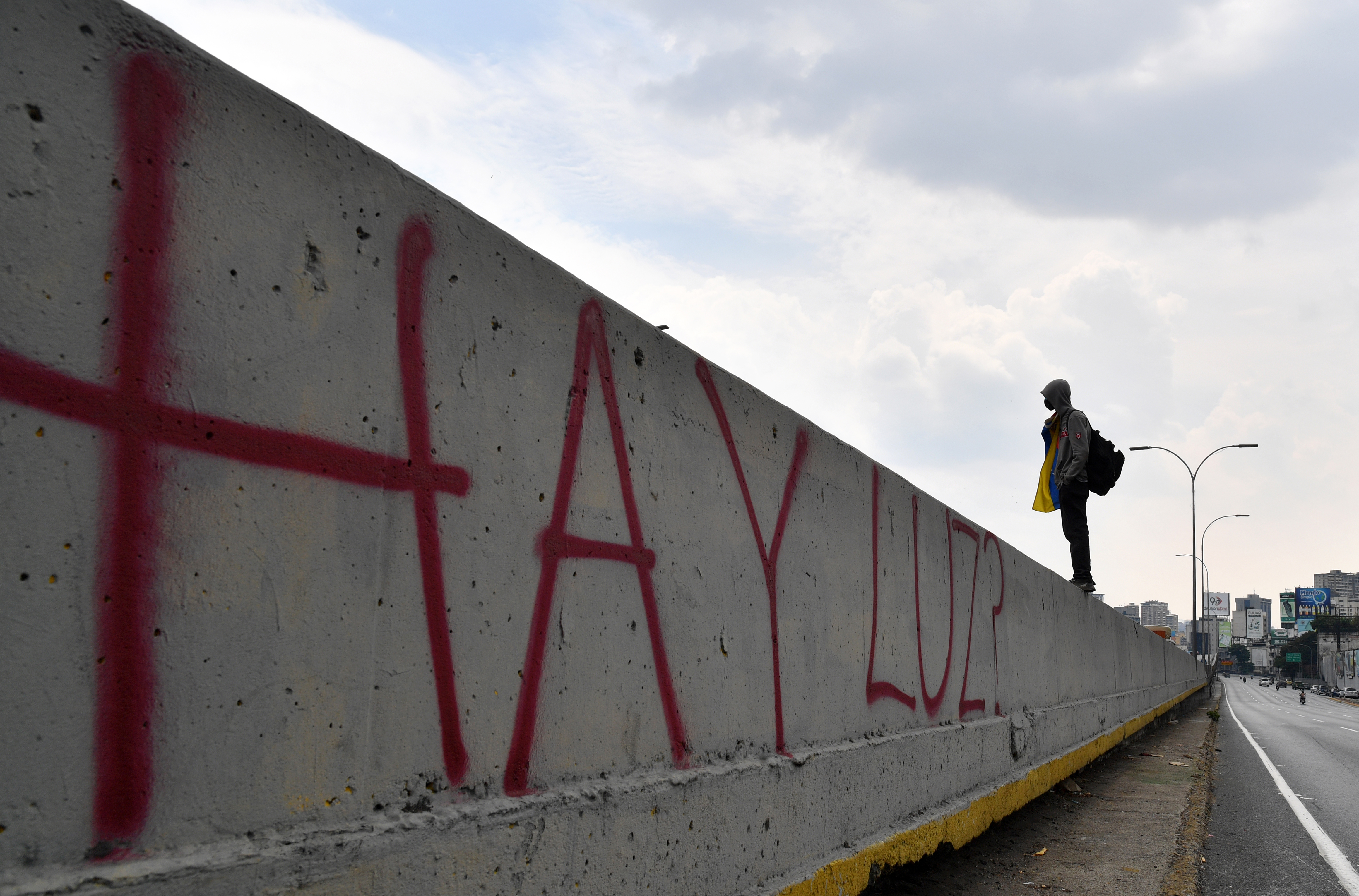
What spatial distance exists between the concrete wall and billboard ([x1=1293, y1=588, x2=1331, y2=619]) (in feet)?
553

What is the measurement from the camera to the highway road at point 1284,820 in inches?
197

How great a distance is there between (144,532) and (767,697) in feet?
Answer: 7.24

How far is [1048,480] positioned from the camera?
9.02m

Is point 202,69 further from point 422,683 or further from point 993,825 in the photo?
point 993,825

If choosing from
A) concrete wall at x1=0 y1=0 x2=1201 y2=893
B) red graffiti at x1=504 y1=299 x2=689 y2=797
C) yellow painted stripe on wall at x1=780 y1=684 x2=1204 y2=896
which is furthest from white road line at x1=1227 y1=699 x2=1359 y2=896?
red graffiti at x1=504 y1=299 x2=689 y2=797

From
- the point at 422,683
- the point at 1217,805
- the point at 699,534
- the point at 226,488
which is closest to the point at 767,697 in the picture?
the point at 699,534

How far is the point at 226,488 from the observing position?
1.70 metres

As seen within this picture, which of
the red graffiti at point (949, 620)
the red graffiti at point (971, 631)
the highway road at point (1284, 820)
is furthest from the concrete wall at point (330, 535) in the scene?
the highway road at point (1284, 820)

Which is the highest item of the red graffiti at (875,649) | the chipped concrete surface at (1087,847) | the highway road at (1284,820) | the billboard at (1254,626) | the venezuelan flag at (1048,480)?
the venezuelan flag at (1048,480)

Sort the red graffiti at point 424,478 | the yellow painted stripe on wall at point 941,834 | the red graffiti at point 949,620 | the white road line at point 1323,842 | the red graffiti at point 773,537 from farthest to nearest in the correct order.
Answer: the white road line at point 1323,842
the red graffiti at point 949,620
the yellow painted stripe on wall at point 941,834
the red graffiti at point 773,537
the red graffiti at point 424,478

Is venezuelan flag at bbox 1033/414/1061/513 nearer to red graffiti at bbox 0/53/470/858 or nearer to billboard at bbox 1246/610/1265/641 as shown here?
red graffiti at bbox 0/53/470/858

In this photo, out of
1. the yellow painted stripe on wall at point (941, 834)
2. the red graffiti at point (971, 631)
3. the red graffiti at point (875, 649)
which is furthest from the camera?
the red graffiti at point (971, 631)

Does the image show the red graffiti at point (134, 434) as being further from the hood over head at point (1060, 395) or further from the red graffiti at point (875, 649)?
the hood over head at point (1060, 395)

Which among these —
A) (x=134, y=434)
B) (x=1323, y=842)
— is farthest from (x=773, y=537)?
(x=1323, y=842)
